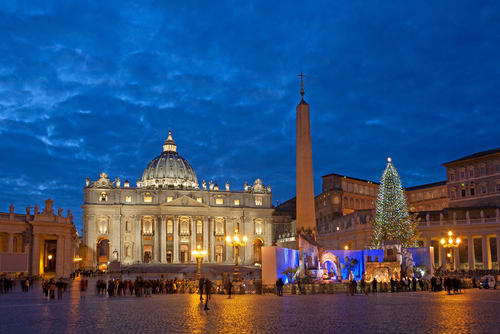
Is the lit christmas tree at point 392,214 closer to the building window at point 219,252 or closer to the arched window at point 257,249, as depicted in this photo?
the building window at point 219,252

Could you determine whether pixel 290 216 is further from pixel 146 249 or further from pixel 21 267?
pixel 21 267

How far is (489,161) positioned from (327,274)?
1505 inches

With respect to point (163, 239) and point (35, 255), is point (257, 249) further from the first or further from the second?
point (35, 255)

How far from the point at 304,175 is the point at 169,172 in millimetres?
82695

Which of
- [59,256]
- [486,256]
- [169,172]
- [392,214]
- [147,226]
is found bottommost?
[486,256]

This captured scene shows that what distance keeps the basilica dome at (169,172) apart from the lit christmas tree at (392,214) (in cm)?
7015

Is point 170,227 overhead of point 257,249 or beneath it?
overhead

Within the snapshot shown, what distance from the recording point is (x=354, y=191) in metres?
81.2

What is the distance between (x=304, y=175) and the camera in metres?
30.8

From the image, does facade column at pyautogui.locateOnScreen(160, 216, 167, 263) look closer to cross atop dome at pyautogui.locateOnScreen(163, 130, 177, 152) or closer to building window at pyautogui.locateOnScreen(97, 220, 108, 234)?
building window at pyautogui.locateOnScreen(97, 220, 108, 234)

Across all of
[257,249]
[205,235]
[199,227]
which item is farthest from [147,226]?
[257,249]

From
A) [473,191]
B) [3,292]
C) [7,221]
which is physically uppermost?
[473,191]

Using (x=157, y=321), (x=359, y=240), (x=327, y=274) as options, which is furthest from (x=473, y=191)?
(x=157, y=321)

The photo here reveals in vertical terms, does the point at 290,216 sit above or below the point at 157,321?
above
